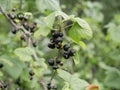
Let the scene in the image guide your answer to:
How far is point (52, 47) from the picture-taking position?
1942 mm

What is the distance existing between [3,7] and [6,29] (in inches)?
124

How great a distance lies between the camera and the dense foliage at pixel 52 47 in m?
1.92

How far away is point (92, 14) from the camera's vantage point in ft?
15.1

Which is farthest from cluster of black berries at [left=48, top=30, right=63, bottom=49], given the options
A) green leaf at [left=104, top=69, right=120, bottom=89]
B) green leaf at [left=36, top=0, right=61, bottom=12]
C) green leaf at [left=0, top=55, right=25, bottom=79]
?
green leaf at [left=104, top=69, right=120, bottom=89]

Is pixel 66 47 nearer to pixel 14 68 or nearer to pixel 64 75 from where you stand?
pixel 64 75

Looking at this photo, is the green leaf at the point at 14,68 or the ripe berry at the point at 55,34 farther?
the green leaf at the point at 14,68

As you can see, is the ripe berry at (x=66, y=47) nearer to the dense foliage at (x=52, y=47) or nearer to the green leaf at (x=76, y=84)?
the dense foliage at (x=52, y=47)

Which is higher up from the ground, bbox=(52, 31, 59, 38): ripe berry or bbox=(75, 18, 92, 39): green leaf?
bbox=(75, 18, 92, 39): green leaf

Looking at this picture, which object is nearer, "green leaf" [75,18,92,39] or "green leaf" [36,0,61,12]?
"green leaf" [75,18,92,39]

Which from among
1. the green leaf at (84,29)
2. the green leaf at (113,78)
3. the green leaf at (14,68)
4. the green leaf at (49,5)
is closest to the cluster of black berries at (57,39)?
the green leaf at (84,29)

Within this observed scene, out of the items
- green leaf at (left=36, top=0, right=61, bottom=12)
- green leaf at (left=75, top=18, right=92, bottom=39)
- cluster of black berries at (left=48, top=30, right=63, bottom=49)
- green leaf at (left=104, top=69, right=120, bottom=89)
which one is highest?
green leaf at (left=104, top=69, right=120, bottom=89)

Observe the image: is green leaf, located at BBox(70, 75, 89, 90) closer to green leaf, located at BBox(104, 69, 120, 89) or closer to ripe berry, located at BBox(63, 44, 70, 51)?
ripe berry, located at BBox(63, 44, 70, 51)

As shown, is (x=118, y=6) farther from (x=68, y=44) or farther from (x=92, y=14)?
(x=68, y=44)

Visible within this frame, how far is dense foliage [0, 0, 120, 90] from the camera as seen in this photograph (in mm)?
1920
